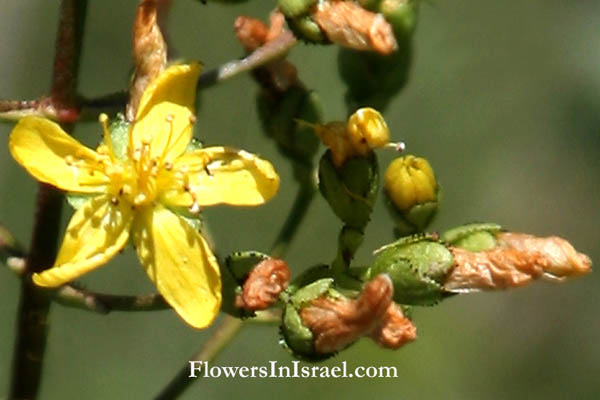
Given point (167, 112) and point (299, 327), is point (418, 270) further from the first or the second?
point (167, 112)

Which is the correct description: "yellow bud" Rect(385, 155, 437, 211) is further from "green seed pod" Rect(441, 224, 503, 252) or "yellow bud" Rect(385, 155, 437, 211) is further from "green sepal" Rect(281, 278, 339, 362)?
"green sepal" Rect(281, 278, 339, 362)

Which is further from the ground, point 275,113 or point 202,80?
point 202,80

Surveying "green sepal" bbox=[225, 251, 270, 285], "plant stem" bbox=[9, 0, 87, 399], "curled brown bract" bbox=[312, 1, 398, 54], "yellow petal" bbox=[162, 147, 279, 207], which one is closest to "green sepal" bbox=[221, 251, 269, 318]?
"green sepal" bbox=[225, 251, 270, 285]

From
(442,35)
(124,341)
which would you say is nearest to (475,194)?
(442,35)

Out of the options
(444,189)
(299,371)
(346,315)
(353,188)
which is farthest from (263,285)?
(444,189)

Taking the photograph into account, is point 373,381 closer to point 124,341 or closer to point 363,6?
point 124,341

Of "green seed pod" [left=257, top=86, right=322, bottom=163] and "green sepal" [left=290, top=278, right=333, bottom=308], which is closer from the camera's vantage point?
"green sepal" [left=290, top=278, right=333, bottom=308]

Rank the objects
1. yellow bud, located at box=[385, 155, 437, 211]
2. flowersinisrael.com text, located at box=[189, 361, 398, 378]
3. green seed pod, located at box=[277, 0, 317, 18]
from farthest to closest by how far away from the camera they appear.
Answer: flowersinisrael.com text, located at box=[189, 361, 398, 378] < yellow bud, located at box=[385, 155, 437, 211] < green seed pod, located at box=[277, 0, 317, 18]
